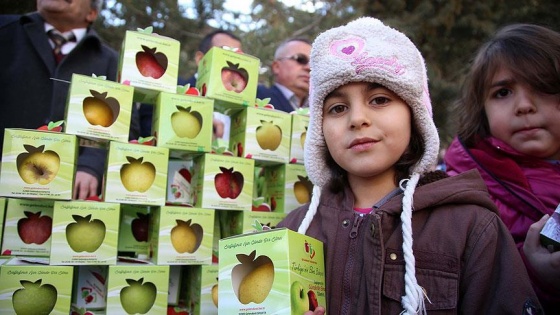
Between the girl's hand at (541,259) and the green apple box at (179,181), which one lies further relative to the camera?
the green apple box at (179,181)

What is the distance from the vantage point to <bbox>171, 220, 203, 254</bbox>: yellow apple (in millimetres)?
1943

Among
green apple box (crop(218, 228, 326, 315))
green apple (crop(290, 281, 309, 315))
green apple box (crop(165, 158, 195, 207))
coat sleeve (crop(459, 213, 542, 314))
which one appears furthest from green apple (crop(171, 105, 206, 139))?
coat sleeve (crop(459, 213, 542, 314))

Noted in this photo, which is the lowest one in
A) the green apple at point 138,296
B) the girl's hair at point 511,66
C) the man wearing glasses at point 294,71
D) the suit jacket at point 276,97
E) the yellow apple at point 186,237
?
the green apple at point 138,296

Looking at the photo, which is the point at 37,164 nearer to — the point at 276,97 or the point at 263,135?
the point at 263,135

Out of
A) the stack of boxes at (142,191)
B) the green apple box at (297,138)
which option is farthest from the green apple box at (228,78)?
the green apple box at (297,138)

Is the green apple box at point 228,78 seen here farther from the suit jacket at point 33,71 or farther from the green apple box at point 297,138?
the suit jacket at point 33,71

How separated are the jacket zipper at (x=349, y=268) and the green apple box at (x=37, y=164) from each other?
1.16 metres

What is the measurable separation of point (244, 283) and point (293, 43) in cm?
334

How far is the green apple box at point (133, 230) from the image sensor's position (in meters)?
2.10

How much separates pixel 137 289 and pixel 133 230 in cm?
36

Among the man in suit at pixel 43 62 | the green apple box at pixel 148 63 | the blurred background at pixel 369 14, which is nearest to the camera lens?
the green apple box at pixel 148 63

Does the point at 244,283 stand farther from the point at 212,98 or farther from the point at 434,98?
the point at 434,98

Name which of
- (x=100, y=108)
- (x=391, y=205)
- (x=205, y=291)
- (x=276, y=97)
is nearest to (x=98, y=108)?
(x=100, y=108)

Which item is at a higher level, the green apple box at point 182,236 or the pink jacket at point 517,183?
the pink jacket at point 517,183
